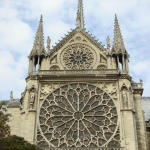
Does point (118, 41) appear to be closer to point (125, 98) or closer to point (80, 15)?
point (125, 98)

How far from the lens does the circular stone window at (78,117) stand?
897 inches

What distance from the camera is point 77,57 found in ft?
88.7

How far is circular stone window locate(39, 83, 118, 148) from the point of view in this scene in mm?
22781

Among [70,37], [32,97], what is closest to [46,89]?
[32,97]

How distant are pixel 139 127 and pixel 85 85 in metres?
5.12

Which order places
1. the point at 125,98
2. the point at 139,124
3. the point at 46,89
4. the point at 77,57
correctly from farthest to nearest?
1. the point at 77,57
2. the point at 46,89
3. the point at 139,124
4. the point at 125,98

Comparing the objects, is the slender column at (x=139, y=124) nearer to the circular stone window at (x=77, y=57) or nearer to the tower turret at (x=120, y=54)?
the tower turret at (x=120, y=54)

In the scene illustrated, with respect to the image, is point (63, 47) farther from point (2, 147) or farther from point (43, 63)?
point (2, 147)

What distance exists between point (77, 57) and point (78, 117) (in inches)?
224

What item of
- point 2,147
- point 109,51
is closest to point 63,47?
point 109,51

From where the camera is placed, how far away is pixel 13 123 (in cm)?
2536

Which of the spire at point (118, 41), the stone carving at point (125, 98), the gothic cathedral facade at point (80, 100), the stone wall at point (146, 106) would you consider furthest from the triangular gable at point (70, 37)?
the stone wall at point (146, 106)

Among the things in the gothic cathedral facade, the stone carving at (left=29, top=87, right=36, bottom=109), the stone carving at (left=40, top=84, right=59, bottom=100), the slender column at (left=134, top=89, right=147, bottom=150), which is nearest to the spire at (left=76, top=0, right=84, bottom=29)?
the gothic cathedral facade

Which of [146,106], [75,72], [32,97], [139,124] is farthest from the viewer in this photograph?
→ [146,106]
